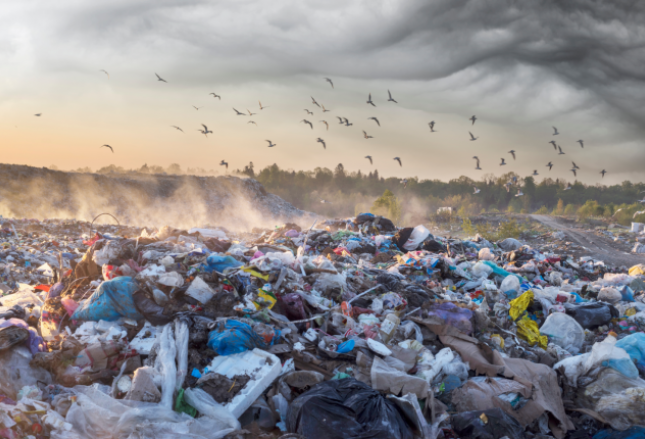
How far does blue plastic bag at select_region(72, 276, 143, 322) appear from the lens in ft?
11.8

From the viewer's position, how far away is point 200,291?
386 centimetres

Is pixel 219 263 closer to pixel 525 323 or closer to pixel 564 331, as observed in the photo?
pixel 525 323

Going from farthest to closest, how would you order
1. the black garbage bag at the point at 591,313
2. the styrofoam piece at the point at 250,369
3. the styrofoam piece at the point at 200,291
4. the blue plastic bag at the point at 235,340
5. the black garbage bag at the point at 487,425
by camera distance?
the black garbage bag at the point at 591,313, the styrofoam piece at the point at 200,291, the blue plastic bag at the point at 235,340, the styrofoam piece at the point at 250,369, the black garbage bag at the point at 487,425

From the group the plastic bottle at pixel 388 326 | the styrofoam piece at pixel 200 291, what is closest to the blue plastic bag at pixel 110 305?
the styrofoam piece at pixel 200 291

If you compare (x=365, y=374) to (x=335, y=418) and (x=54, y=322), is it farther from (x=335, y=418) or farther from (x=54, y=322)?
(x=54, y=322)

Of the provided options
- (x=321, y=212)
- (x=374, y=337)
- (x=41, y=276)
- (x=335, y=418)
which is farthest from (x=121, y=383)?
(x=321, y=212)

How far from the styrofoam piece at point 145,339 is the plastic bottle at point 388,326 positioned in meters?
2.17

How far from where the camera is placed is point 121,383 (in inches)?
116

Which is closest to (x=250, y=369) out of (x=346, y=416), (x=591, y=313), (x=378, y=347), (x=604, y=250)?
(x=346, y=416)

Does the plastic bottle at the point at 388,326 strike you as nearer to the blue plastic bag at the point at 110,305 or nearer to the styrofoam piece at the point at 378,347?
the styrofoam piece at the point at 378,347

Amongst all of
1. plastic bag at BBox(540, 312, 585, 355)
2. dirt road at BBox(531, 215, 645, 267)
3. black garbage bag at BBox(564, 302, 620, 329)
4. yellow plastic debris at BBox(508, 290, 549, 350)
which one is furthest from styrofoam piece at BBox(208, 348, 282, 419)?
dirt road at BBox(531, 215, 645, 267)

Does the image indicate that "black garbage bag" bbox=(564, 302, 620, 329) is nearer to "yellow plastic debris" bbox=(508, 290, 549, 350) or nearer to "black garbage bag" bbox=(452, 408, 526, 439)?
"yellow plastic debris" bbox=(508, 290, 549, 350)

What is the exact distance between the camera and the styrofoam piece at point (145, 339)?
130 inches

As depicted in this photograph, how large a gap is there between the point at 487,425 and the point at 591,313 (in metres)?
3.18
